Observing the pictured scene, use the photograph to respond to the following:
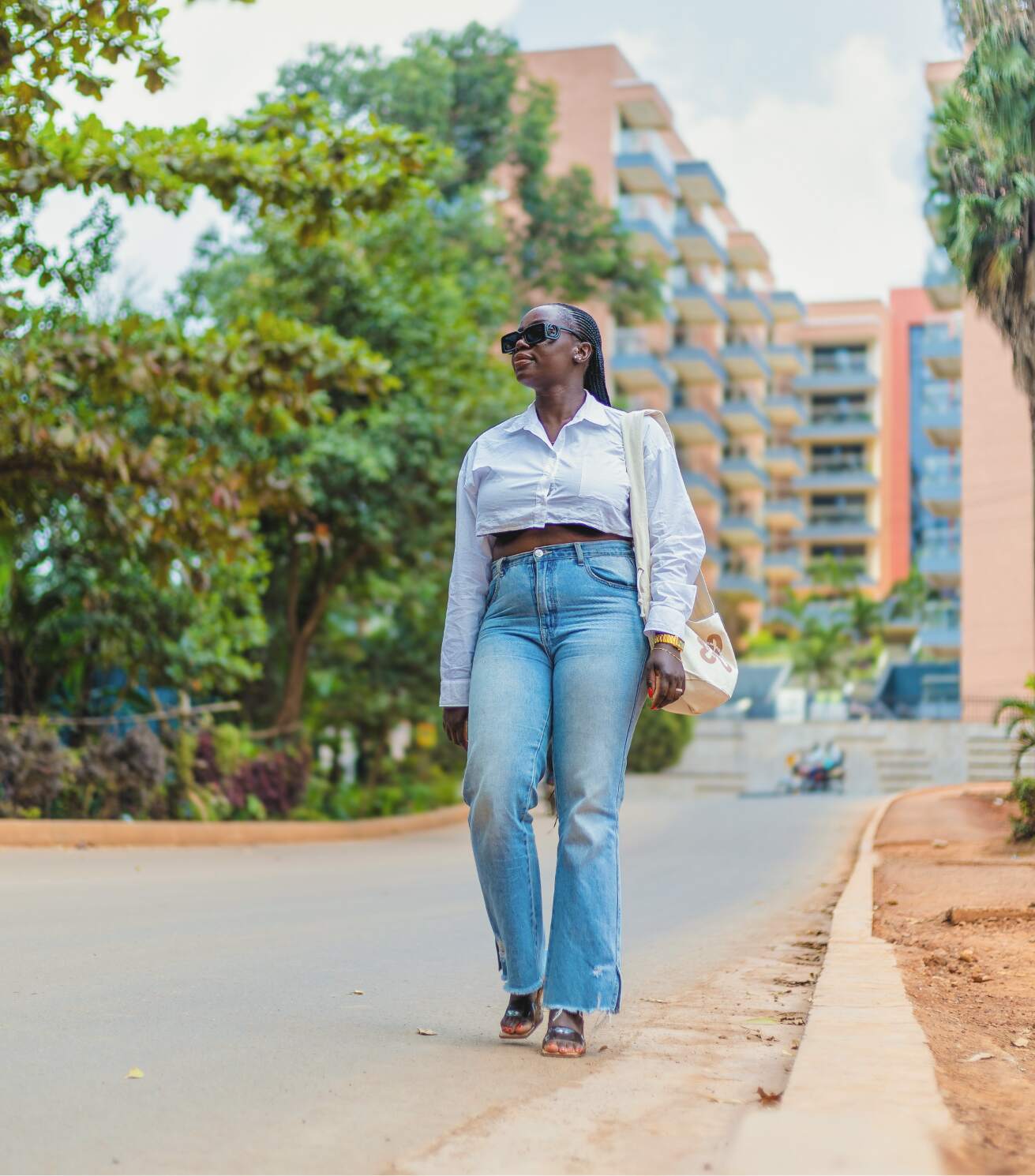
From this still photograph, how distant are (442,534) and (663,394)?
55.5m

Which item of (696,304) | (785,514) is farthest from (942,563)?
(785,514)

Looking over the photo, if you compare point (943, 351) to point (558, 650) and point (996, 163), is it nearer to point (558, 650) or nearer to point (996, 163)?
point (996, 163)

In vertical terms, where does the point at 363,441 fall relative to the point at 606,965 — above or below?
above

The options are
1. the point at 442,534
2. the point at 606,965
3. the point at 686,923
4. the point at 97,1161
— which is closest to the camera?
the point at 97,1161

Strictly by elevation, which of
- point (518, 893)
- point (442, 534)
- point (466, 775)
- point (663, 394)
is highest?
point (663, 394)

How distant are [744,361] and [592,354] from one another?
84215 millimetres

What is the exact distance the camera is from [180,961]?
6219mm

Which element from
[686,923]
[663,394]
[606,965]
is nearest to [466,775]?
[606,965]

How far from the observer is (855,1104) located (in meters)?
3.32

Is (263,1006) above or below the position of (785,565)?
below

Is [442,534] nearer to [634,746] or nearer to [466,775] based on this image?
[466,775]

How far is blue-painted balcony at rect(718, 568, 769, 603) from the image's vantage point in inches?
3231

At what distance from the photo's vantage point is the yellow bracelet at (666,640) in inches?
177

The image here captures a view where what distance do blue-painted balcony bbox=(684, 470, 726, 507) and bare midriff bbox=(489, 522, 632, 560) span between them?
233ft
